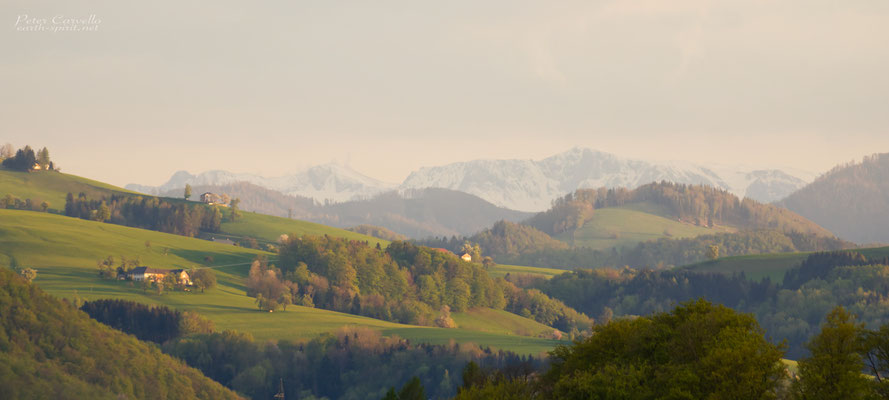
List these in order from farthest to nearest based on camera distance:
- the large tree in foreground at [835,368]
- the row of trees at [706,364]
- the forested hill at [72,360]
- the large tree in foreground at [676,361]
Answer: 1. the forested hill at [72,360]
2. the large tree in foreground at [676,361]
3. the row of trees at [706,364]
4. the large tree in foreground at [835,368]

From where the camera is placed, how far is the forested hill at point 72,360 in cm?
15975

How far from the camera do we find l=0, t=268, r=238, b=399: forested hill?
159750 millimetres

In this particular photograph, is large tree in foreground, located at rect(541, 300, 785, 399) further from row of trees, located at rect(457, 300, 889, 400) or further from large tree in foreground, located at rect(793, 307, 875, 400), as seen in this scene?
large tree in foreground, located at rect(793, 307, 875, 400)

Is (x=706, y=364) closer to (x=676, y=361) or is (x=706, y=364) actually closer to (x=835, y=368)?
(x=676, y=361)

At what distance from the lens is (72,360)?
557 feet

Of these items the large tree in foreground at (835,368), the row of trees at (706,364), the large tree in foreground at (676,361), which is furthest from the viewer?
the large tree in foreground at (676,361)

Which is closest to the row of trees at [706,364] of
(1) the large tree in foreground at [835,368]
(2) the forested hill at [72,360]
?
(1) the large tree in foreground at [835,368]

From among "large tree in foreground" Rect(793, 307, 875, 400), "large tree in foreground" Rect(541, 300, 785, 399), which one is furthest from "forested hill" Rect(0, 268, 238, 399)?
"large tree in foreground" Rect(793, 307, 875, 400)

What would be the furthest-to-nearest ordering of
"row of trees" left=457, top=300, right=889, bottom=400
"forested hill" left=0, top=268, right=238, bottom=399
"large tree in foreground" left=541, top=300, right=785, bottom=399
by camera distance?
"forested hill" left=0, top=268, right=238, bottom=399, "large tree in foreground" left=541, top=300, right=785, bottom=399, "row of trees" left=457, top=300, right=889, bottom=400

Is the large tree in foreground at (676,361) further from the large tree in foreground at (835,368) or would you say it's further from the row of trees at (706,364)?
the large tree in foreground at (835,368)

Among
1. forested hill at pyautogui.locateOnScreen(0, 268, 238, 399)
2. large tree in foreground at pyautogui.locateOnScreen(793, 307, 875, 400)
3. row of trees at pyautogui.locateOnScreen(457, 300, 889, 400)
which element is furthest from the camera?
forested hill at pyautogui.locateOnScreen(0, 268, 238, 399)

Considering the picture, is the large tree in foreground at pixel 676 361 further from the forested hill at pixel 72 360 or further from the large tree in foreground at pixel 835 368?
the forested hill at pixel 72 360

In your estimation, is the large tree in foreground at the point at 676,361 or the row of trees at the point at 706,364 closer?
the row of trees at the point at 706,364

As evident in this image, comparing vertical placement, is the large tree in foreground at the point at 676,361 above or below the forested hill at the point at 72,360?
above
